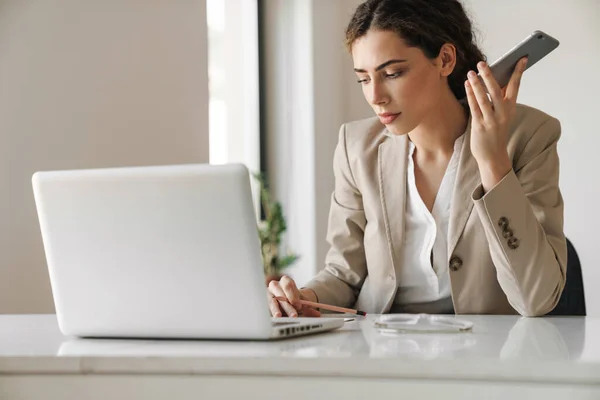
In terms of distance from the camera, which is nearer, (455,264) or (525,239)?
(525,239)

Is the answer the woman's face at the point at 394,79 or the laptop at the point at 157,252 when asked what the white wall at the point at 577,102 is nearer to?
the woman's face at the point at 394,79

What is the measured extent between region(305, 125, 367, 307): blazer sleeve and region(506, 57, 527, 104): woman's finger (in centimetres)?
54

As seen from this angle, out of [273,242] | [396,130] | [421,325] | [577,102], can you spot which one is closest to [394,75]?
[396,130]

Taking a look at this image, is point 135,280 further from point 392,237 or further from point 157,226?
point 392,237

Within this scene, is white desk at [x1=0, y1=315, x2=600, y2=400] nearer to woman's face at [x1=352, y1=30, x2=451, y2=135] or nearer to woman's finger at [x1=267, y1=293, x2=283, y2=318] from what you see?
woman's finger at [x1=267, y1=293, x2=283, y2=318]

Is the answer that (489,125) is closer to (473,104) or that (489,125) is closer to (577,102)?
(473,104)

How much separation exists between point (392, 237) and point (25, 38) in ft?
4.42

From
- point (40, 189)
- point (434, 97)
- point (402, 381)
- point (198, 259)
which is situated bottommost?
point (402, 381)

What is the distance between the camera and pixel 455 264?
1.95 meters

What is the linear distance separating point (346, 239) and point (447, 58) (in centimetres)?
55

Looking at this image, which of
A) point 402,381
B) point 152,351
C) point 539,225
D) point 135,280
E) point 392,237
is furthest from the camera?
point 392,237

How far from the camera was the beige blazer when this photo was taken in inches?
68.7

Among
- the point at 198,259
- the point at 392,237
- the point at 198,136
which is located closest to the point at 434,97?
the point at 392,237

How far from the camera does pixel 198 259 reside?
1208 mm
